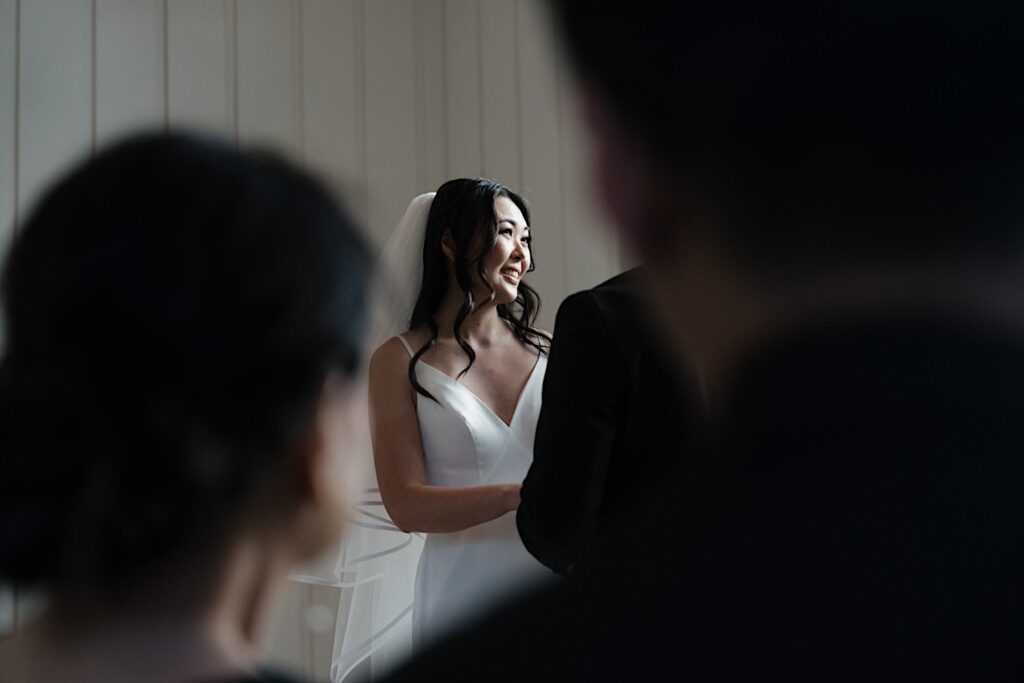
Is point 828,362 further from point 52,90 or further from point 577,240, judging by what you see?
point 577,240

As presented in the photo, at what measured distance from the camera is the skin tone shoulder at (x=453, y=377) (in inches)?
119

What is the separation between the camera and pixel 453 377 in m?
3.25

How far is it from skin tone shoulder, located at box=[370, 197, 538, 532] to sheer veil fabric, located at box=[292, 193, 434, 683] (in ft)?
0.35

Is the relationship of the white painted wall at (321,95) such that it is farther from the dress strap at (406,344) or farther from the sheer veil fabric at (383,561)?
the dress strap at (406,344)

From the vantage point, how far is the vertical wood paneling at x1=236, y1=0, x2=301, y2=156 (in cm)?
469

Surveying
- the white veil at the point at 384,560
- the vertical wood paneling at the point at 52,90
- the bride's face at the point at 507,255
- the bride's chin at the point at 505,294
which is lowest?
the white veil at the point at 384,560

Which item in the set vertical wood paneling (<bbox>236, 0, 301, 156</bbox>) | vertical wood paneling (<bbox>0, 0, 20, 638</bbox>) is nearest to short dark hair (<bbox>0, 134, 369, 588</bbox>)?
vertical wood paneling (<bbox>0, 0, 20, 638</bbox>)

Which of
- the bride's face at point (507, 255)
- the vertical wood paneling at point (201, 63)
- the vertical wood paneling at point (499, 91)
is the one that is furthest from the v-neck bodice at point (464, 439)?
the vertical wood paneling at point (499, 91)

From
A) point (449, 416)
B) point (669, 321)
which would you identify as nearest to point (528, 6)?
point (449, 416)

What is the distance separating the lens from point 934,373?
42 cm

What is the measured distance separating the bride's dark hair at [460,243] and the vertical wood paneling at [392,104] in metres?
1.77

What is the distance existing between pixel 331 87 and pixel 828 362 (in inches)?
188

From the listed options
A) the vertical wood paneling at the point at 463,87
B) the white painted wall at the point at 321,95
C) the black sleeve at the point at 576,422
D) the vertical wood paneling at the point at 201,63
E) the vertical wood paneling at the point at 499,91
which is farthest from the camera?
the vertical wood paneling at the point at 463,87

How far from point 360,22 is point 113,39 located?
117 centimetres
